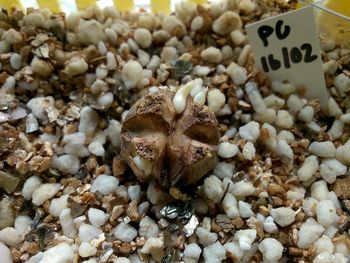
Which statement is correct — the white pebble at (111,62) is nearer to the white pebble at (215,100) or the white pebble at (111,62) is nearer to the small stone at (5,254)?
the white pebble at (215,100)

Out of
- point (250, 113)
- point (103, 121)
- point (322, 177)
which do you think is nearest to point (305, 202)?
point (322, 177)

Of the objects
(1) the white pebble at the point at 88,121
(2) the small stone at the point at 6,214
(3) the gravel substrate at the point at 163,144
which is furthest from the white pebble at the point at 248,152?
(2) the small stone at the point at 6,214

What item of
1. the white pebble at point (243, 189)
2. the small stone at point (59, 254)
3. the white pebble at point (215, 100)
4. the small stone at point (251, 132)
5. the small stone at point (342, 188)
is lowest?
the small stone at point (342, 188)

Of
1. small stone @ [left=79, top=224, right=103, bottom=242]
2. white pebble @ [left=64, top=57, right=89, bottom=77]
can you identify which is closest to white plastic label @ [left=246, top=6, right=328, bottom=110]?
white pebble @ [left=64, top=57, right=89, bottom=77]

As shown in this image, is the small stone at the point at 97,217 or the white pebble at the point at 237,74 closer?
the small stone at the point at 97,217

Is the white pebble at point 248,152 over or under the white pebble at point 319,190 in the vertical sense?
over

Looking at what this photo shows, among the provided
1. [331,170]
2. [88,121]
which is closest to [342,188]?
[331,170]

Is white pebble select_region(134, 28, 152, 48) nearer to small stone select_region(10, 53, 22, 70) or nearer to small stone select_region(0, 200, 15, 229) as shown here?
small stone select_region(10, 53, 22, 70)
